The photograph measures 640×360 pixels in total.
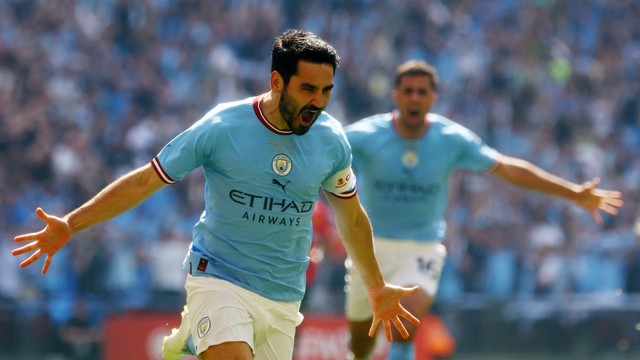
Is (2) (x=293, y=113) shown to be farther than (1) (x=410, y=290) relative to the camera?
No

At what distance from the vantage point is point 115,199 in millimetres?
5656

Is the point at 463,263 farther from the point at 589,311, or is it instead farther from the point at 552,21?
the point at 552,21

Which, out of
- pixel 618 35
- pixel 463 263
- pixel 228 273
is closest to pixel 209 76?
pixel 463 263

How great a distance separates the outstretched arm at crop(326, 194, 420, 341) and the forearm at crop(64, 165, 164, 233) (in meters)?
1.04

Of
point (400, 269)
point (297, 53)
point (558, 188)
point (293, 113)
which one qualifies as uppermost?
point (297, 53)

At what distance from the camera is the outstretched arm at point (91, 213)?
552 centimetres

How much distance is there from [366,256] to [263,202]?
66cm

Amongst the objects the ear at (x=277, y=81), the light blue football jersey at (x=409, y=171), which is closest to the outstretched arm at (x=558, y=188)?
the light blue football jersey at (x=409, y=171)

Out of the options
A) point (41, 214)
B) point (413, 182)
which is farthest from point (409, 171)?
point (41, 214)

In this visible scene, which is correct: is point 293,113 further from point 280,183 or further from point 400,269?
point 400,269

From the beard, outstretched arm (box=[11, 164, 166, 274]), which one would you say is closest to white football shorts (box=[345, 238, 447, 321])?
the beard

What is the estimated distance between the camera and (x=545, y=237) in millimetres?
16562

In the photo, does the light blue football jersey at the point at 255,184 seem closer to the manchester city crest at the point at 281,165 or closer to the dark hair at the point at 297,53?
the manchester city crest at the point at 281,165

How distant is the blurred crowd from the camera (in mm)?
14141
